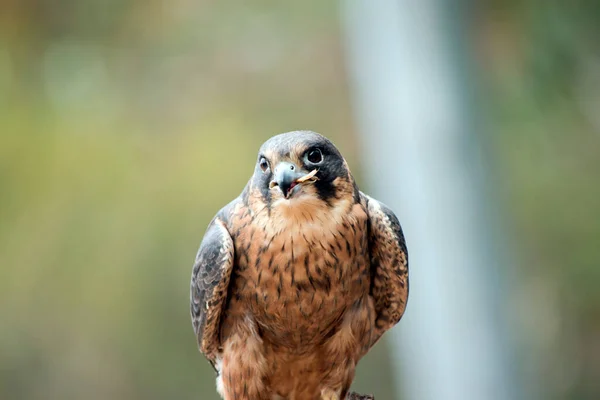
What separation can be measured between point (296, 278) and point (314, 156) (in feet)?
1.23

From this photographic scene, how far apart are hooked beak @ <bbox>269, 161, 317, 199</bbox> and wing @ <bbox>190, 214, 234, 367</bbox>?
1.06ft

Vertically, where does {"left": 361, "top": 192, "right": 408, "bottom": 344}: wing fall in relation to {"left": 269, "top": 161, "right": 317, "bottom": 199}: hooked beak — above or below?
below

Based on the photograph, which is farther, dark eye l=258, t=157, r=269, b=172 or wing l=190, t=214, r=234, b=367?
wing l=190, t=214, r=234, b=367

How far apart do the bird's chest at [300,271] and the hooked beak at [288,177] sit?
0.20 meters

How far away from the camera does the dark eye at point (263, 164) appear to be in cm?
219

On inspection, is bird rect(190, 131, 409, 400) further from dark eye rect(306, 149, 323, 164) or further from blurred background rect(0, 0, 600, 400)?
blurred background rect(0, 0, 600, 400)

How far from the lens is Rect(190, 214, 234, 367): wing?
2.35 meters
